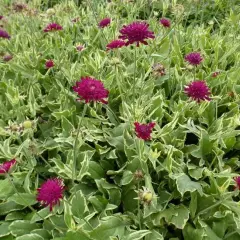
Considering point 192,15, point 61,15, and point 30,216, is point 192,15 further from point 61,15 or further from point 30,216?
point 30,216

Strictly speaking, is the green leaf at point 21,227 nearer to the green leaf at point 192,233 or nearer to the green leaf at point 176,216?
the green leaf at point 176,216

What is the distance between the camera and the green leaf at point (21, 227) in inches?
70.5

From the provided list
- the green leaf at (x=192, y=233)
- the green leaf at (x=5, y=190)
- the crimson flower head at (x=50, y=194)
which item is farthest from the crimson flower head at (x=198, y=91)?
the green leaf at (x=5, y=190)

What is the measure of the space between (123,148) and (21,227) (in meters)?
0.62

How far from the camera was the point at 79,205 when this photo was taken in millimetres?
1808

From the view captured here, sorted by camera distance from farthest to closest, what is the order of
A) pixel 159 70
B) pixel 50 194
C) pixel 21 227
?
pixel 159 70 → pixel 21 227 → pixel 50 194

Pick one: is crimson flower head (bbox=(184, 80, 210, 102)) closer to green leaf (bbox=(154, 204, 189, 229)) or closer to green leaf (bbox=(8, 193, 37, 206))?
green leaf (bbox=(154, 204, 189, 229))

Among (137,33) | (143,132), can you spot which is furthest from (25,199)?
(137,33)

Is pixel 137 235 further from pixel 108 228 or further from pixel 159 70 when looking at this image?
pixel 159 70

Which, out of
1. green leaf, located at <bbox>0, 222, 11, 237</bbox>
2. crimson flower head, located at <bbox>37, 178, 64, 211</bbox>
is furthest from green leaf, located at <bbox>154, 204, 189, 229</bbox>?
green leaf, located at <bbox>0, 222, 11, 237</bbox>

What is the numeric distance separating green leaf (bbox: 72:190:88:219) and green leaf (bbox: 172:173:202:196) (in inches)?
16.3

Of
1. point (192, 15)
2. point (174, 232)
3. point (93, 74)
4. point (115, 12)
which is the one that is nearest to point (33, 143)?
point (174, 232)

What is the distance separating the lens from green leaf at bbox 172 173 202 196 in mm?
1793

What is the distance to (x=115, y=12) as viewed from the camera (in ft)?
11.1
